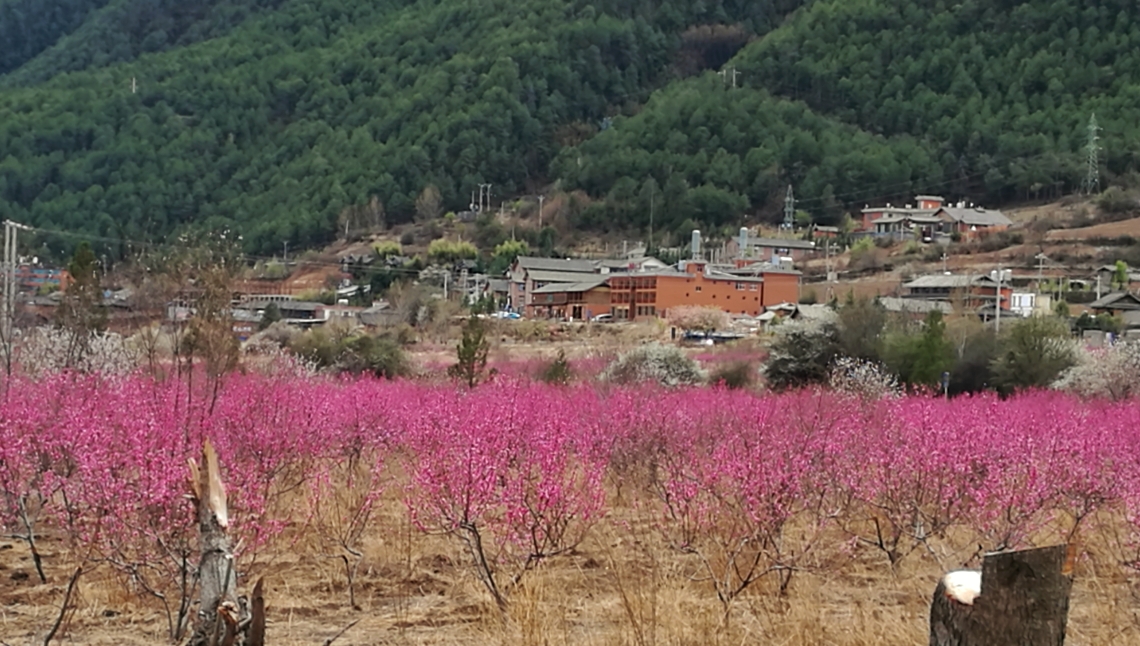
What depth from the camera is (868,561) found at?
32.4ft

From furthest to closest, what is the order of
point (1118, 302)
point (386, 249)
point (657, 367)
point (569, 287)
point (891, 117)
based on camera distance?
point (891, 117)
point (386, 249)
point (569, 287)
point (1118, 302)
point (657, 367)

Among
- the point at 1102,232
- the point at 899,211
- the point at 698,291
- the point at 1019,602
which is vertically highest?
the point at 899,211

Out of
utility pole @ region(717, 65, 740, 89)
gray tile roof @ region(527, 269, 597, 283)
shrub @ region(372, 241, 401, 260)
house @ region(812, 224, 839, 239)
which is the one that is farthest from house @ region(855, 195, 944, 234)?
shrub @ region(372, 241, 401, 260)

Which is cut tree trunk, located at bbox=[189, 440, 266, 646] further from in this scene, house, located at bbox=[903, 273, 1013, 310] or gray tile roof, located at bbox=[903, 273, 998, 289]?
gray tile roof, located at bbox=[903, 273, 998, 289]

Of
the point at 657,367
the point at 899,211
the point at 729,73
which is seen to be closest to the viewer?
the point at 657,367

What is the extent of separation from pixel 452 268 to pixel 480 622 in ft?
264

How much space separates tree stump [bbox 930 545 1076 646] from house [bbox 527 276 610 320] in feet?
202

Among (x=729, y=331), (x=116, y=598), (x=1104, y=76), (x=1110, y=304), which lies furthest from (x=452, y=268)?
(x=116, y=598)

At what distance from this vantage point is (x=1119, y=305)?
49562 mm

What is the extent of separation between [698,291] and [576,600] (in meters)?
56.9

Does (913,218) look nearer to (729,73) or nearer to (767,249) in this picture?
(767,249)

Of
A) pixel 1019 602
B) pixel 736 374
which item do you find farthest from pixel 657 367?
pixel 1019 602

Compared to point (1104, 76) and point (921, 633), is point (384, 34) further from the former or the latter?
point (921, 633)

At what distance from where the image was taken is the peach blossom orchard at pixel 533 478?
738 cm
